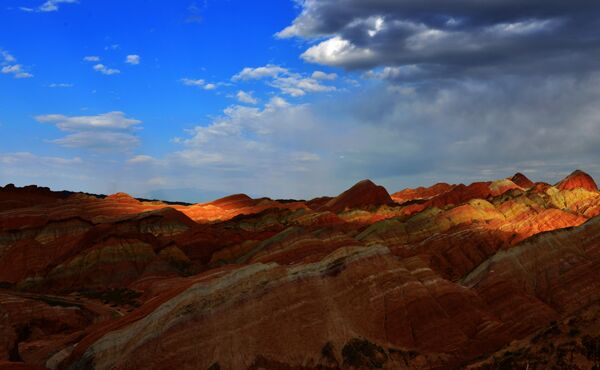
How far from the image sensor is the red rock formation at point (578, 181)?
16900 centimetres

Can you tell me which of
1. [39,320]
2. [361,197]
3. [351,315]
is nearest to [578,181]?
[361,197]

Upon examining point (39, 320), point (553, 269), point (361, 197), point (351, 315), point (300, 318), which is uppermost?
point (361, 197)

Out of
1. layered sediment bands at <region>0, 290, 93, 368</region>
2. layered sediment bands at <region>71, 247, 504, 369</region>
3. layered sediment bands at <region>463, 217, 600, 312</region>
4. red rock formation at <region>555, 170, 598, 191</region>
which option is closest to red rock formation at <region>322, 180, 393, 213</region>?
red rock formation at <region>555, 170, 598, 191</region>

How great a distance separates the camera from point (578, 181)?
169875 mm

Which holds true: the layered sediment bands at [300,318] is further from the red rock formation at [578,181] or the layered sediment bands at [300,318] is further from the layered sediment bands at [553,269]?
the red rock formation at [578,181]

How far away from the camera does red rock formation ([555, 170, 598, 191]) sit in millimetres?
169000

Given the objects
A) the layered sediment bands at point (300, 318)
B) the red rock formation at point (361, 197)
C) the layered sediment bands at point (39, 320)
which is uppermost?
the red rock formation at point (361, 197)

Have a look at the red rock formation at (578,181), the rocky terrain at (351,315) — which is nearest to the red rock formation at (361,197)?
the red rock formation at (578,181)

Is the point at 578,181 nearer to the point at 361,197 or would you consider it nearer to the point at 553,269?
the point at 361,197

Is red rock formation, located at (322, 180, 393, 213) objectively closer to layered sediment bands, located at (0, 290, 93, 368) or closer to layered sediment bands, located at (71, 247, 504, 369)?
layered sediment bands, located at (0, 290, 93, 368)

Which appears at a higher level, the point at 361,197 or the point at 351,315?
the point at 361,197

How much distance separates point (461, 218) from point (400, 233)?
43.9ft

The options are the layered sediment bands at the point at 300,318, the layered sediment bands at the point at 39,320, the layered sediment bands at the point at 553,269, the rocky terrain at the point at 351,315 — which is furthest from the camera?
the layered sediment bands at the point at 39,320

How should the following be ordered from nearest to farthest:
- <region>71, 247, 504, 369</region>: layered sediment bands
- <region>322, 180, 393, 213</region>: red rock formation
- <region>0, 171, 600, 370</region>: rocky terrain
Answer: <region>0, 171, 600, 370</region>: rocky terrain
<region>71, 247, 504, 369</region>: layered sediment bands
<region>322, 180, 393, 213</region>: red rock formation
